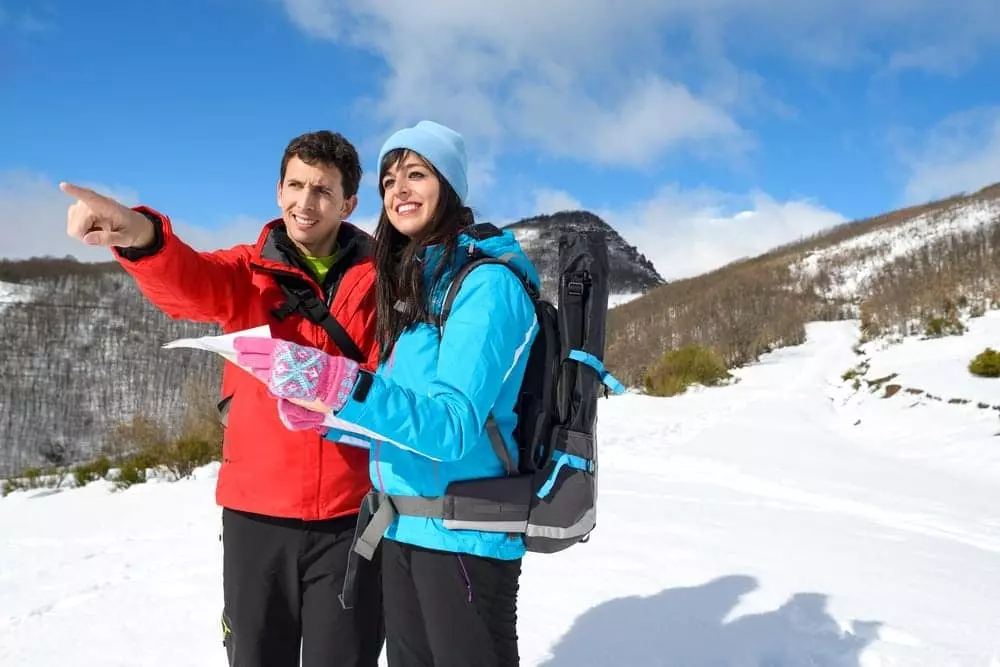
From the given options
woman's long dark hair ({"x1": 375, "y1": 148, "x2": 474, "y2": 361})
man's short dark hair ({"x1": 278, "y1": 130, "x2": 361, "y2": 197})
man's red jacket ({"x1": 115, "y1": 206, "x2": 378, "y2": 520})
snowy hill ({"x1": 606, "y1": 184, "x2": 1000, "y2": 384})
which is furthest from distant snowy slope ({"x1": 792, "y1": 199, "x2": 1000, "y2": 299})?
woman's long dark hair ({"x1": 375, "y1": 148, "x2": 474, "y2": 361})

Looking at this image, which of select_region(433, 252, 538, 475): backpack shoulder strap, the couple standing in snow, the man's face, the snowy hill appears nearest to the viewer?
the couple standing in snow

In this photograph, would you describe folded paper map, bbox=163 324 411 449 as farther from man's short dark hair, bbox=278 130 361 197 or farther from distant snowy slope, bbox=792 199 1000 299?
distant snowy slope, bbox=792 199 1000 299

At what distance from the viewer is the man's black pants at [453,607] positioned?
1279 mm

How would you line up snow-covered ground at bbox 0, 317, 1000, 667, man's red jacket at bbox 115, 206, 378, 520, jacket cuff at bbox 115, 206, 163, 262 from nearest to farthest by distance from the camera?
jacket cuff at bbox 115, 206, 163, 262
man's red jacket at bbox 115, 206, 378, 520
snow-covered ground at bbox 0, 317, 1000, 667

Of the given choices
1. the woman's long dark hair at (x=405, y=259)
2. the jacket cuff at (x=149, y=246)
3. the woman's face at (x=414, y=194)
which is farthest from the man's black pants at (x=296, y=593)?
the woman's face at (x=414, y=194)

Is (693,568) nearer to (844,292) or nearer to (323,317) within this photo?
(323,317)

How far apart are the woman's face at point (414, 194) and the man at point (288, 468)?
0.42 metres

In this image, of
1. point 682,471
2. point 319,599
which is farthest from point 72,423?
point 319,599

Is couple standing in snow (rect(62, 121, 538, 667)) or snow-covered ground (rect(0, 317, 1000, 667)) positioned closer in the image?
couple standing in snow (rect(62, 121, 538, 667))

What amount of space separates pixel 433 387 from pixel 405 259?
36 centimetres

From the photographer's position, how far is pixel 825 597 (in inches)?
126

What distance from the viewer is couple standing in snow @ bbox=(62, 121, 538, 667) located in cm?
109

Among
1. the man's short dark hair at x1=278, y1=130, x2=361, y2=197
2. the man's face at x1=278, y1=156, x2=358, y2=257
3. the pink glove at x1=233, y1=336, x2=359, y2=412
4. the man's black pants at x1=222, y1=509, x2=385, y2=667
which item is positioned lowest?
the man's black pants at x1=222, y1=509, x2=385, y2=667

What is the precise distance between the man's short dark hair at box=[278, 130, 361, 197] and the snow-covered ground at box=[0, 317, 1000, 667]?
2052 millimetres
